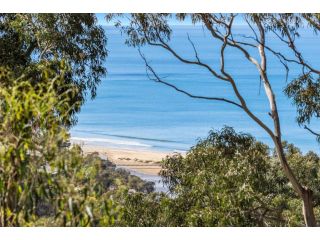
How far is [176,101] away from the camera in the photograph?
561 centimetres

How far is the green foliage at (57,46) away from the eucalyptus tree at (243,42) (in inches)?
11.9

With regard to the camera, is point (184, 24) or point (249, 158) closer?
point (184, 24)

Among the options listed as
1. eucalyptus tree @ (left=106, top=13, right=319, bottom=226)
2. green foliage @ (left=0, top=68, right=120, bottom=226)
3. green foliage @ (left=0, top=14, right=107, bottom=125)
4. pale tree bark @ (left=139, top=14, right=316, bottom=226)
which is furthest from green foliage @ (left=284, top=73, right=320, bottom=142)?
green foliage @ (left=0, top=68, right=120, bottom=226)

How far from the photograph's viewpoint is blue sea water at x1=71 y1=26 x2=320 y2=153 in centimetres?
544

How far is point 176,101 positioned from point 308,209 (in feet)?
4.87

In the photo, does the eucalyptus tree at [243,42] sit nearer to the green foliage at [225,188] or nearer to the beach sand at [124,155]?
the green foliage at [225,188]

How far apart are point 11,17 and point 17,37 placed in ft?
0.52

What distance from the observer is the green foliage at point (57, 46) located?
19.3ft

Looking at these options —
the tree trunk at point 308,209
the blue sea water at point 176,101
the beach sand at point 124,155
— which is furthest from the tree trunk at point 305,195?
the beach sand at point 124,155

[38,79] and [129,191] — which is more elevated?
[38,79]

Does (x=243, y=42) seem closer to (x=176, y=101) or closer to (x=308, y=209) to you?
(x=176, y=101)
